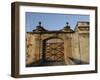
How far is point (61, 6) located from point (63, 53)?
44 centimetres

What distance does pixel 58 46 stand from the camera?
2232 mm

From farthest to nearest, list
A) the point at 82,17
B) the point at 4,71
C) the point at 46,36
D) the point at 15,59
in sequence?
the point at 82,17 < the point at 46,36 < the point at 15,59 < the point at 4,71

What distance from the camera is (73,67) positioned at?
228cm

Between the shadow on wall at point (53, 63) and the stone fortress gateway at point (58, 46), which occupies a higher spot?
the stone fortress gateway at point (58, 46)

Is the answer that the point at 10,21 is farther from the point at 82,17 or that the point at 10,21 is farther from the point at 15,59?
the point at 82,17

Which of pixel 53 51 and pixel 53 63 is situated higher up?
pixel 53 51

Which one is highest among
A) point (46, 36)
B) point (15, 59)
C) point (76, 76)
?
point (46, 36)

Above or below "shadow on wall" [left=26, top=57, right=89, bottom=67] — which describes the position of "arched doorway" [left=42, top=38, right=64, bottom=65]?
above

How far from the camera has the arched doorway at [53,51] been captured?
7.18 ft

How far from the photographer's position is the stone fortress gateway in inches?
84.1

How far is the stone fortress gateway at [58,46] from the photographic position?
7.01 feet

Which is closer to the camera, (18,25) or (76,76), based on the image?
(18,25)

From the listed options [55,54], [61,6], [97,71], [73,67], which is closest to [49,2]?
[61,6]

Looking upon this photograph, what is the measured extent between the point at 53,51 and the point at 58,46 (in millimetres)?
68
